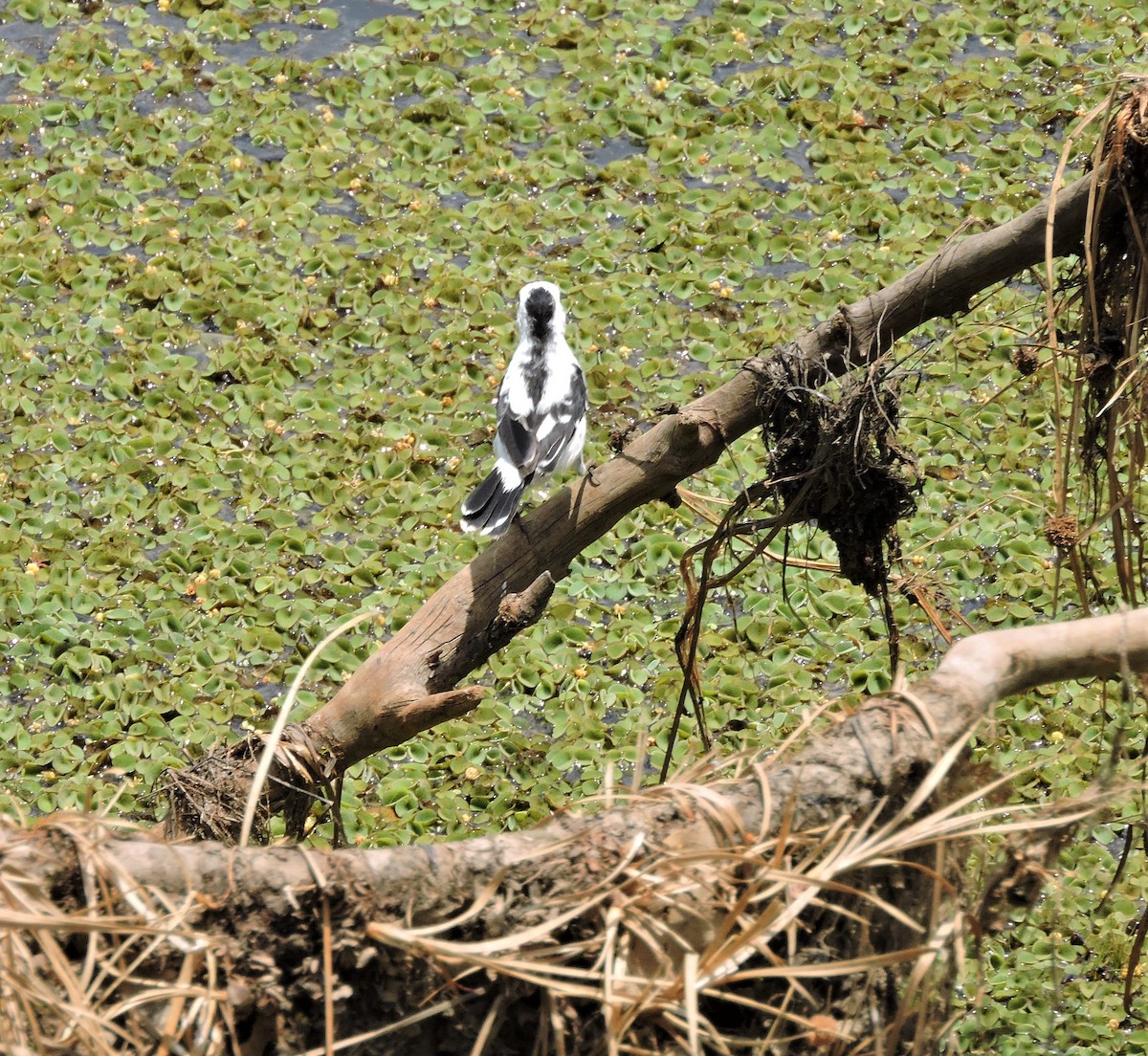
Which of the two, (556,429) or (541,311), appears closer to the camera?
(556,429)

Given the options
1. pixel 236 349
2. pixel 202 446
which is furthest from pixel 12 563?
pixel 236 349

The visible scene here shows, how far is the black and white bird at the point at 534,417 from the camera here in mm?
4133

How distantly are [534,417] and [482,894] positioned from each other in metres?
3.03

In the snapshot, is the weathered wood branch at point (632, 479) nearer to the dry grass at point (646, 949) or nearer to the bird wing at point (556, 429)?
the bird wing at point (556, 429)

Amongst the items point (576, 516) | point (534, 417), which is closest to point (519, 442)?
point (534, 417)

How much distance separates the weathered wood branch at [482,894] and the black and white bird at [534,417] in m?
2.18

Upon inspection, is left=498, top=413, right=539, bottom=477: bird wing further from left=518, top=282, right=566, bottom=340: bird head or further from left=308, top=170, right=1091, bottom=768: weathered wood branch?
left=308, top=170, right=1091, bottom=768: weathered wood branch

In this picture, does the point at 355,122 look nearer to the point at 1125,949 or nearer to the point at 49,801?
the point at 49,801

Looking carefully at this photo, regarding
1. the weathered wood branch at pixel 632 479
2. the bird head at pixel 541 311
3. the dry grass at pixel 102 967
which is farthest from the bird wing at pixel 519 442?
the dry grass at pixel 102 967

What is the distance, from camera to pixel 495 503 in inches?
162

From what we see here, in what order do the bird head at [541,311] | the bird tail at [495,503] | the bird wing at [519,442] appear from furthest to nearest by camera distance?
the bird head at [541,311]
the bird wing at [519,442]
the bird tail at [495,503]

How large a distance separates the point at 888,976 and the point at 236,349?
4775 millimetres

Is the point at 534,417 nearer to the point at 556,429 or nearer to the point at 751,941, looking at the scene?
the point at 556,429

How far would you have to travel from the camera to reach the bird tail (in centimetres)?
401
